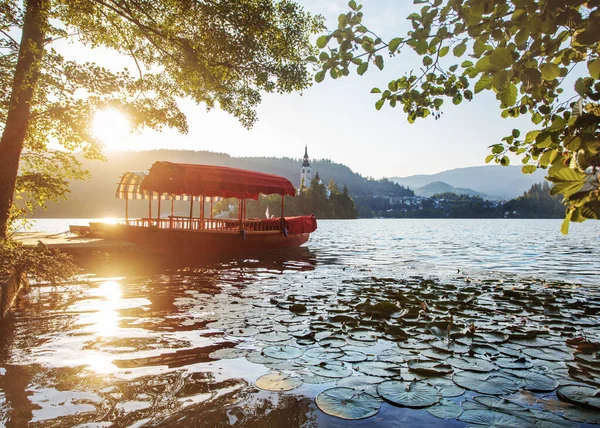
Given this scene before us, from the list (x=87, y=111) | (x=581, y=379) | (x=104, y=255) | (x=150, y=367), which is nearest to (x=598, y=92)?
(x=581, y=379)

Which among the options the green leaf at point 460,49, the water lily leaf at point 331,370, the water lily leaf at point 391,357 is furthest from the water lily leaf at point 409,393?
the green leaf at point 460,49

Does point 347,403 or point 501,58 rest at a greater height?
point 501,58

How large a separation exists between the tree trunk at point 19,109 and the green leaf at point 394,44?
7.95 m

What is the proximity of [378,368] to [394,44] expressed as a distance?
11.7 feet

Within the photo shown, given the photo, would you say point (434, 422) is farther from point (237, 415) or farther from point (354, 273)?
point (354, 273)

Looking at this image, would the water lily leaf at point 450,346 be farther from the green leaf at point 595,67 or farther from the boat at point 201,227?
the boat at point 201,227

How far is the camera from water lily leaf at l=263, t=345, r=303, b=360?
509 cm

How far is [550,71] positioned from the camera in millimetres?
2240

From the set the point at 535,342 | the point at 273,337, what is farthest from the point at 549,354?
the point at 273,337

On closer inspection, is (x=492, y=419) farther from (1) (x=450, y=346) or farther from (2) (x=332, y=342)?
(2) (x=332, y=342)

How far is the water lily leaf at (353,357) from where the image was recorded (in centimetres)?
492

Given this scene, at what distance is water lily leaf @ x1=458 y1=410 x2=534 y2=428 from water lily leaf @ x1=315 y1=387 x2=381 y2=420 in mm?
800

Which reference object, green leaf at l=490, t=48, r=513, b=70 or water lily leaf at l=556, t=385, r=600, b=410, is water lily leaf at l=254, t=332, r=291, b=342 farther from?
green leaf at l=490, t=48, r=513, b=70

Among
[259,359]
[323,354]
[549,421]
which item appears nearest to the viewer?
[549,421]
